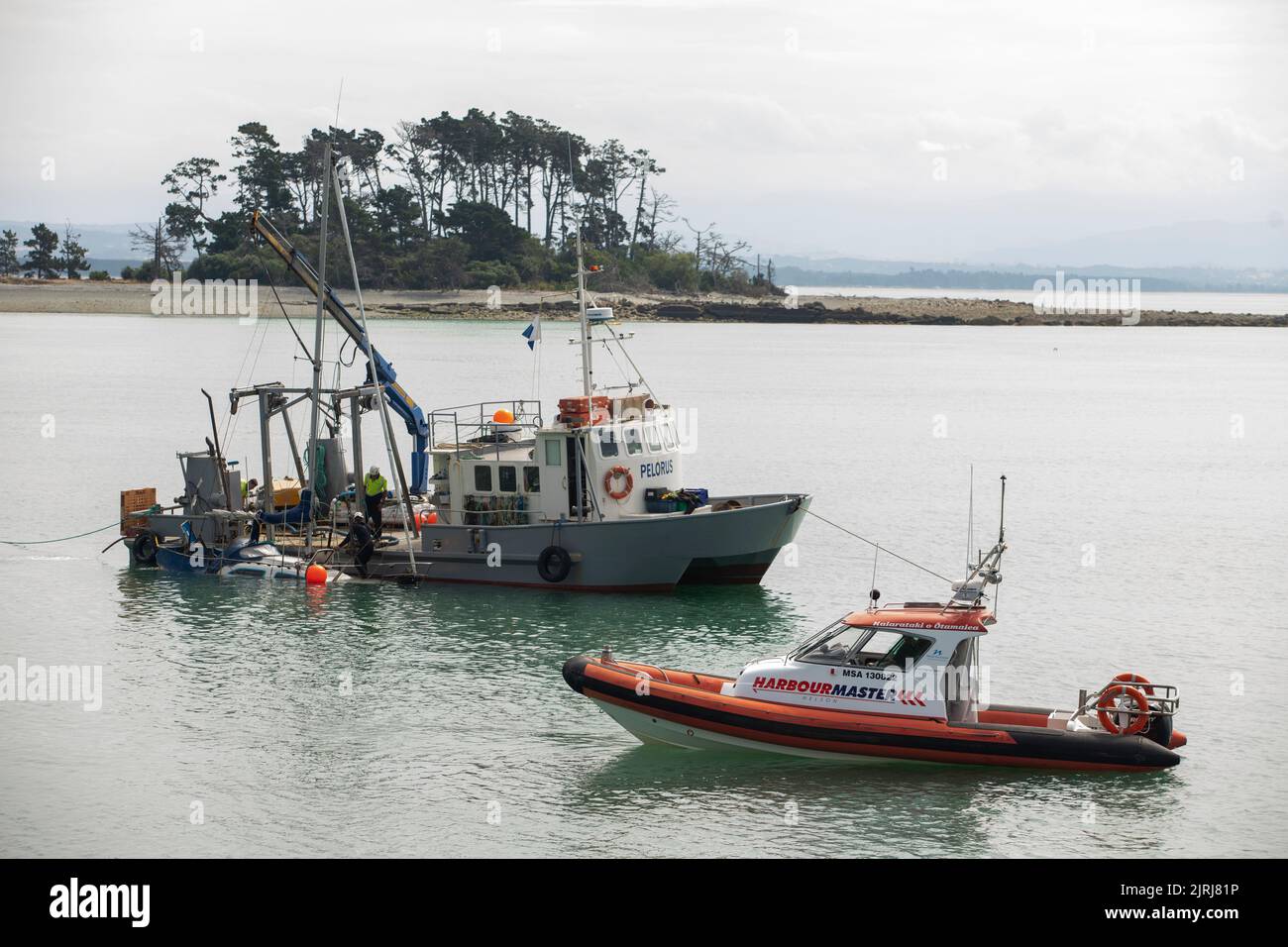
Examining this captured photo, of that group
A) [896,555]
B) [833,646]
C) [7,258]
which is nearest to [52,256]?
[7,258]

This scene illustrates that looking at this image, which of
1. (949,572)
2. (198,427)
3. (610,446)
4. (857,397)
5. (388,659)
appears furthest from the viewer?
(857,397)

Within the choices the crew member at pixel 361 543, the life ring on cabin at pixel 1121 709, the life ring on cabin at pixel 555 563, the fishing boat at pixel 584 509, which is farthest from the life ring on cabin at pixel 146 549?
the life ring on cabin at pixel 1121 709

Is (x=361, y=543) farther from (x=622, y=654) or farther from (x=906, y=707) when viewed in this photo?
(x=906, y=707)

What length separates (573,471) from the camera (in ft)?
87.7

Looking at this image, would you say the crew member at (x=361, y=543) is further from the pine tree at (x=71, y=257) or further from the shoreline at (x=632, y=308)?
the pine tree at (x=71, y=257)

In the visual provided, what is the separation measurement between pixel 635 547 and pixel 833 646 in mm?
9367

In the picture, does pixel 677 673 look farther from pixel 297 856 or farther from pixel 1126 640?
pixel 1126 640

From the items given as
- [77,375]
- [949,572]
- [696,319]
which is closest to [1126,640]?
[949,572]

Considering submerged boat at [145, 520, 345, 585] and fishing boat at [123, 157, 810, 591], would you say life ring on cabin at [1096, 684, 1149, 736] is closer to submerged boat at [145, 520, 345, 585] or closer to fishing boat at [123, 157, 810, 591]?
fishing boat at [123, 157, 810, 591]

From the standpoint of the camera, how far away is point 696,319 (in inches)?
5684

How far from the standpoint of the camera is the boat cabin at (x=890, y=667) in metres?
16.9

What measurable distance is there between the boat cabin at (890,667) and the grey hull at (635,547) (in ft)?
29.1
